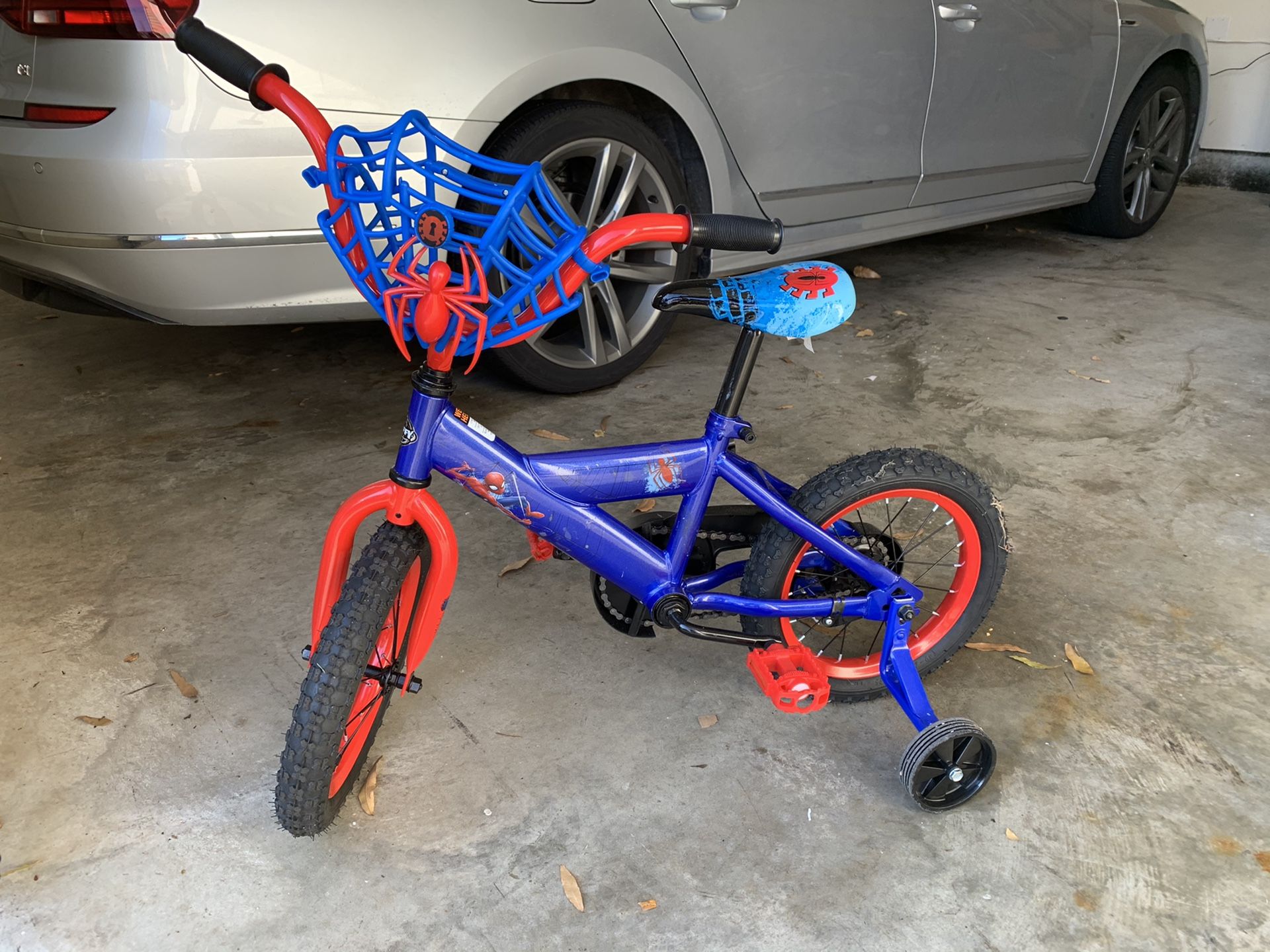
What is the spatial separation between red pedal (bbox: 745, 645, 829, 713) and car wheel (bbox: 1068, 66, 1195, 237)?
4.09 metres

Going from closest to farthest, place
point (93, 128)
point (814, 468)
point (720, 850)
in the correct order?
point (720, 850)
point (93, 128)
point (814, 468)

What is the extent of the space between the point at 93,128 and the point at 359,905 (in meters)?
1.82

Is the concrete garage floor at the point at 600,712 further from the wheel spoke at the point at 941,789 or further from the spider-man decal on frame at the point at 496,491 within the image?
the spider-man decal on frame at the point at 496,491

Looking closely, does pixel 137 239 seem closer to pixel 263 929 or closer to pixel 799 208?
pixel 263 929

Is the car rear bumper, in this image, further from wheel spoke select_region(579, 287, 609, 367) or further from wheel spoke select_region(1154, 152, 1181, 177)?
wheel spoke select_region(1154, 152, 1181, 177)

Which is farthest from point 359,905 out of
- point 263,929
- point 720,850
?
point 720,850

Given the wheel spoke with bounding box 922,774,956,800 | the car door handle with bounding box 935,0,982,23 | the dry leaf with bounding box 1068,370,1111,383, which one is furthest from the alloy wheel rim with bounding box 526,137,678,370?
the wheel spoke with bounding box 922,774,956,800

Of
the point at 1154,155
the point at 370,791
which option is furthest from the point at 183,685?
the point at 1154,155

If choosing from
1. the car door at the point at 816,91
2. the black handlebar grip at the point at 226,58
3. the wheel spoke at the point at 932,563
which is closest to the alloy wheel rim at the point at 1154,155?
the car door at the point at 816,91

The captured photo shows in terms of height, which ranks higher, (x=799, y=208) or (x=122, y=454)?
(x=799, y=208)

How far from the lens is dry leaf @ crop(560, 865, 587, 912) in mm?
1713

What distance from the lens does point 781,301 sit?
5.89ft

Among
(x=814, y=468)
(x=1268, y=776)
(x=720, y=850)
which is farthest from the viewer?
(x=814, y=468)

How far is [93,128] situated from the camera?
2367 millimetres
